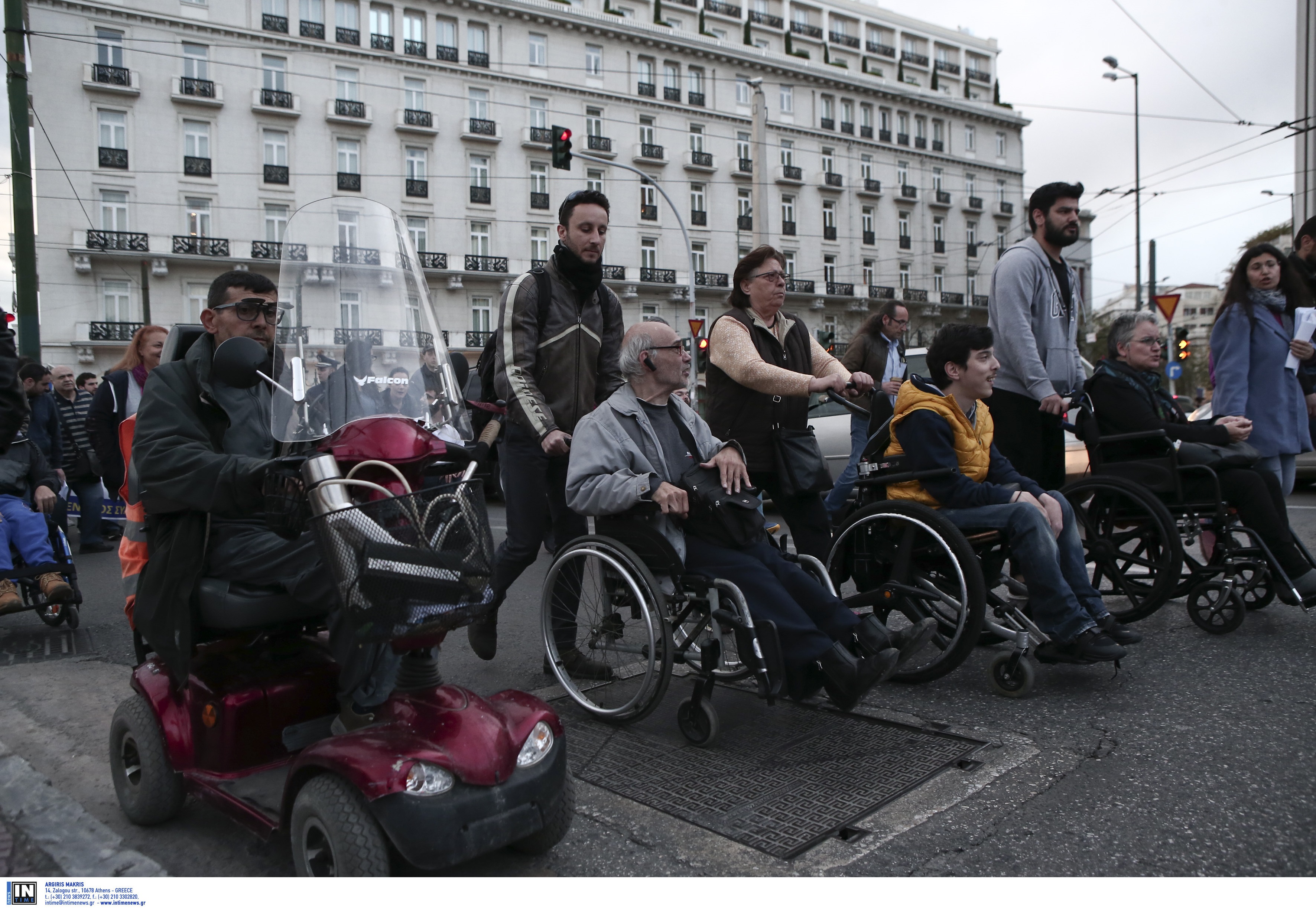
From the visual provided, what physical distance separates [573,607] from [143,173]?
136 ft

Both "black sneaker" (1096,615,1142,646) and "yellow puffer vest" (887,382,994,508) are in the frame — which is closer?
"black sneaker" (1096,615,1142,646)

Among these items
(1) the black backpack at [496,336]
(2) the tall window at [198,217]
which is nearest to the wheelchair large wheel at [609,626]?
(1) the black backpack at [496,336]

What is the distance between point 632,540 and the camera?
12.2 feet

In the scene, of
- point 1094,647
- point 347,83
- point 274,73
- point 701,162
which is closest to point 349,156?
point 347,83

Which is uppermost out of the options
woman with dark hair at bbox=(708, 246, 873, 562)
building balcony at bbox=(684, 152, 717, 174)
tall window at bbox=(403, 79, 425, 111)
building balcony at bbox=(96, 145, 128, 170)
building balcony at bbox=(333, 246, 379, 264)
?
tall window at bbox=(403, 79, 425, 111)

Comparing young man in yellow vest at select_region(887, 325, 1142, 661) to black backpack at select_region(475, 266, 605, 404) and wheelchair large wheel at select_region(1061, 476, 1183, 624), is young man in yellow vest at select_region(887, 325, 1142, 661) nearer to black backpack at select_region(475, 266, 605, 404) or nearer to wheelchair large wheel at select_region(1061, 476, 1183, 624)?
wheelchair large wheel at select_region(1061, 476, 1183, 624)

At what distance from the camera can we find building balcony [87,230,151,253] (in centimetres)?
3725

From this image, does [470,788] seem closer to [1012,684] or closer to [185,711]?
[185,711]

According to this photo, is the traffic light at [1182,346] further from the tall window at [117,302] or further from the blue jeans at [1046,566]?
the tall window at [117,302]

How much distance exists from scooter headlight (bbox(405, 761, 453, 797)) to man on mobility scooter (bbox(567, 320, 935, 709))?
1.37m

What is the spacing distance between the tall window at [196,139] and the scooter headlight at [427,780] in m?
43.1

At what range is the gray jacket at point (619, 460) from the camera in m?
3.67

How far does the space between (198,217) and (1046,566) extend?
41.8 meters

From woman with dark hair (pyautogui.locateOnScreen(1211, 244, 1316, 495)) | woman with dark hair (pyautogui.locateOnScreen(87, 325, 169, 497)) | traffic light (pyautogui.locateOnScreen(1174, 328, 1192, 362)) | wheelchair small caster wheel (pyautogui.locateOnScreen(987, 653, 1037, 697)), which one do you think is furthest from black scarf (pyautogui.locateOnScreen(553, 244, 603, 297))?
traffic light (pyautogui.locateOnScreen(1174, 328, 1192, 362))
